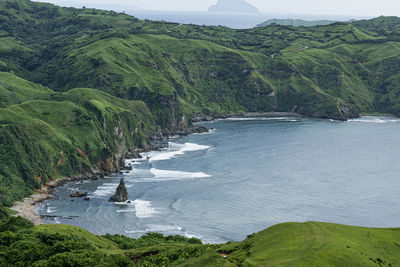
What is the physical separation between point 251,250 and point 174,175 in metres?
115

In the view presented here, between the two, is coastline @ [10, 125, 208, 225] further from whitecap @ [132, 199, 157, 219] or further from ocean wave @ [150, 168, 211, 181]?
whitecap @ [132, 199, 157, 219]

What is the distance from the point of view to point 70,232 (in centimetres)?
9588

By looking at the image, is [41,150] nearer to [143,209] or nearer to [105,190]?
[105,190]

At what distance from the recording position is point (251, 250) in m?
72.7

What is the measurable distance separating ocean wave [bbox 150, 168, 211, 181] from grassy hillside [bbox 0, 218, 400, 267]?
95.3 meters

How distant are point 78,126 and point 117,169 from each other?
23.5m

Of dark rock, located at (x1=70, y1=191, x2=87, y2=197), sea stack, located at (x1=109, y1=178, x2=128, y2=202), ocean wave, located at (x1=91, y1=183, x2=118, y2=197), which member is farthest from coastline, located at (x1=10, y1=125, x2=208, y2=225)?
sea stack, located at (x1=109, y1=178, x2=128, y2=202)

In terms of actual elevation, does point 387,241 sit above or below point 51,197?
above

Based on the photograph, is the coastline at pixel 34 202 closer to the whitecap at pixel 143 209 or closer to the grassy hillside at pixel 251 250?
the whitecap at pixel 143 209

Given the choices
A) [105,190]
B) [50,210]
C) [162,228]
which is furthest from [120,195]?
[162,228]

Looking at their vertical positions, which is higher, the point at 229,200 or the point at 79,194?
the point at 79,194

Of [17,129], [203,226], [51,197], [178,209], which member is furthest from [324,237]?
[17,129]

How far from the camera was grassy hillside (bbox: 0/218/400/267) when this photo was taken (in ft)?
217

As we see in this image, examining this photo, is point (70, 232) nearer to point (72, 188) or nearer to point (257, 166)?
point (72, 188)
